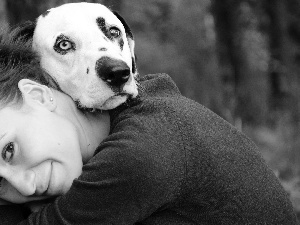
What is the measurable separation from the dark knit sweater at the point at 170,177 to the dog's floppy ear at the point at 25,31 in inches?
22.2

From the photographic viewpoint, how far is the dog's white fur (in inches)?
86.3

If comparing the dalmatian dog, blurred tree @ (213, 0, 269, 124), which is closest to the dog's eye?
the dalmatian dog

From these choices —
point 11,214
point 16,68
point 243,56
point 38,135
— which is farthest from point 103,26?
point 243,56

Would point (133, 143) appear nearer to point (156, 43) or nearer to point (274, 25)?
point (156, 43)

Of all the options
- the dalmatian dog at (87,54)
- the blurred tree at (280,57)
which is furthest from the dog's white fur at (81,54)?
the blurred tree at (280,57)

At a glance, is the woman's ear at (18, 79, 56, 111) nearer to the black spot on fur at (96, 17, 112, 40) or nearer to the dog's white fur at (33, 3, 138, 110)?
the dog's white fur at (33, 3, 138, 110)

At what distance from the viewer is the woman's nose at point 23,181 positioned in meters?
2.11

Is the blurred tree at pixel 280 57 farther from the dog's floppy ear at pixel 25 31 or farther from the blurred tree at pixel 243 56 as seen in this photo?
the dog's floppy ear at pixel 25 31

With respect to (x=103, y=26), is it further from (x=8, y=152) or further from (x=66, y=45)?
(x=8, y=152)

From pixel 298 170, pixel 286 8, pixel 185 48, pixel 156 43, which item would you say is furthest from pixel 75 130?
pixel 286 8

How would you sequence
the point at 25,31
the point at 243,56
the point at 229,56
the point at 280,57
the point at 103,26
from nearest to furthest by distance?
1. the point at 103,26
2. the point at 25,31
3. the point at 243,56
4. the point at 229,56
5. the point at 280,57

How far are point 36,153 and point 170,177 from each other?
53 cm

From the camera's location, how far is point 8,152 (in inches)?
84.8

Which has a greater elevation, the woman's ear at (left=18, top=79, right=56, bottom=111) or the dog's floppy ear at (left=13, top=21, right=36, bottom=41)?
the dog's floppy ear at (left=13, top=21, right=36, bottom=41)
